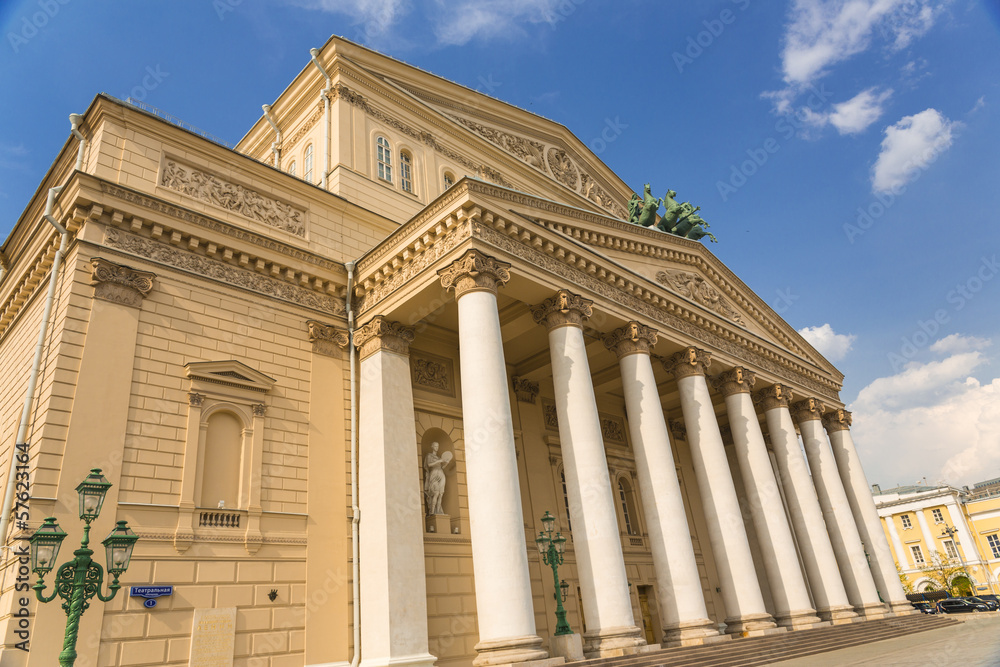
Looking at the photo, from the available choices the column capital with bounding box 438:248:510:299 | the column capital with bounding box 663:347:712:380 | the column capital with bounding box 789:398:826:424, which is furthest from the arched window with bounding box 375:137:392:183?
the column capital with bounding box 789:398:826:424

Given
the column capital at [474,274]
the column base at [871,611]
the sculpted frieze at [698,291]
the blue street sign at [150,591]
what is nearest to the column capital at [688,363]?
the sculpted frieze at [698,291]

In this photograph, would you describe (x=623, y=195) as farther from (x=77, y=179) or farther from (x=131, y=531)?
(x=131, y=531)

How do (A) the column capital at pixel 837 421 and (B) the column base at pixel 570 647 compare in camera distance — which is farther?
(A) the column capital at pixel 837 421

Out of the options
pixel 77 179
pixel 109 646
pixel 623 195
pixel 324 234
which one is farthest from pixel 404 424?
pixel 623 195

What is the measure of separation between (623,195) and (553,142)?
244 inches

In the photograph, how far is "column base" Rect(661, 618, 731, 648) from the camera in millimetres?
14875

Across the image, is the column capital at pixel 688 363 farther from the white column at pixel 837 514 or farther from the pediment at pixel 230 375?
the pediment at pixel 230 375

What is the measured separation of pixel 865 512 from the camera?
26625 mm

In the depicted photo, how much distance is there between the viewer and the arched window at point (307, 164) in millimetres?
21453

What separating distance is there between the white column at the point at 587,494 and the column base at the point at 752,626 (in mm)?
5015

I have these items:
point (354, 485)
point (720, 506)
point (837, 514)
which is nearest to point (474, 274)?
point (354, 485)

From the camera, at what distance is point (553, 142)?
1160 inches

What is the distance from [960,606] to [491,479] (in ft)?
121

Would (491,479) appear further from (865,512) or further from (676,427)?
(865,512)
